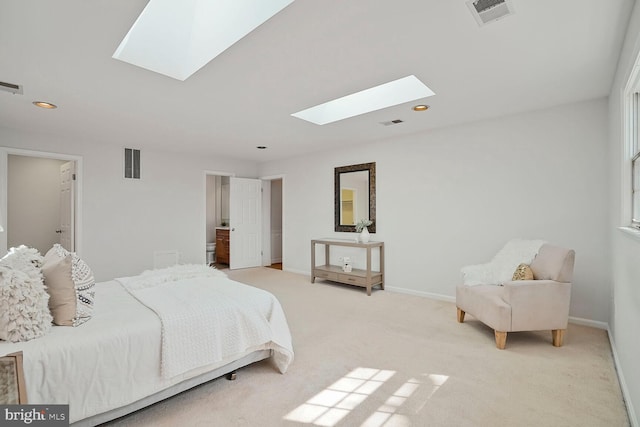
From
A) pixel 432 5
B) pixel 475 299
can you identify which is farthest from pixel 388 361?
pixel 432 5

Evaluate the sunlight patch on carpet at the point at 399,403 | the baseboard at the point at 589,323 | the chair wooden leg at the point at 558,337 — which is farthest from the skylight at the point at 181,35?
the baseboard at the point at 589,323

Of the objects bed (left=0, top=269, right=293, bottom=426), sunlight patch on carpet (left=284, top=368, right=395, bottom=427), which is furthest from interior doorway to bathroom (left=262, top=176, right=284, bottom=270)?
sunlight patch on carpet (left=284, top=368, right=395, bottom=427)

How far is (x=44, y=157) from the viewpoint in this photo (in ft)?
14.8

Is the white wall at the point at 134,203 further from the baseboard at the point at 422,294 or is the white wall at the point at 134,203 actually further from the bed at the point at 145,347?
the baseboard at the point at 422,294

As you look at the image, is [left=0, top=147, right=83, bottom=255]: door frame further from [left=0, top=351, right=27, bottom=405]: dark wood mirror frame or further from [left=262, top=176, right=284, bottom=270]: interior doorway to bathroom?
[left=0, top=351, right=27, bottom=405]: dark wood mirror frame

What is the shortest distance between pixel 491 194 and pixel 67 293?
167 inches

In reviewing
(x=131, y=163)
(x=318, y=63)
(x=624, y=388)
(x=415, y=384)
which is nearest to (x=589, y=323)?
(x=624, y=388)

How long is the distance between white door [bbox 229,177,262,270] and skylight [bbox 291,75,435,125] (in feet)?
10.5

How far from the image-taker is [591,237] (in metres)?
3.21

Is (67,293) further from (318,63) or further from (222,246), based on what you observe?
(222,246)

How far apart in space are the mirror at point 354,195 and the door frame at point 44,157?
413 cm

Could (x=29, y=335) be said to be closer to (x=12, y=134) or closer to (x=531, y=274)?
(x=531, y=274)

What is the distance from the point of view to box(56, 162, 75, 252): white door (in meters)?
4.81

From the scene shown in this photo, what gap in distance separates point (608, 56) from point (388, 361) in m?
2.91
